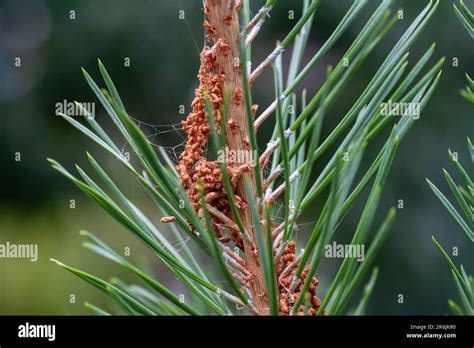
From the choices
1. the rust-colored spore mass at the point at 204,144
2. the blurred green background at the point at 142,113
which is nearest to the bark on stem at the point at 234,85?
the rust-colored spore mass at the point at 204,144

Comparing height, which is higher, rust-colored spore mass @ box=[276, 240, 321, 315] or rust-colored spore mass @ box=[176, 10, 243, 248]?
rust-colored spore mass @ box=[176, 10, 243, 248]

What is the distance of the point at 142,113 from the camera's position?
1990 millimetres

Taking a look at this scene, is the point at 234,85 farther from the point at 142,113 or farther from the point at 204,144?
the point at 142,113

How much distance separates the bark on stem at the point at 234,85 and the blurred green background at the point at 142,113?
52.4 inches

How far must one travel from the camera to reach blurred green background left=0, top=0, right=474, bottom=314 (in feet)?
5.91

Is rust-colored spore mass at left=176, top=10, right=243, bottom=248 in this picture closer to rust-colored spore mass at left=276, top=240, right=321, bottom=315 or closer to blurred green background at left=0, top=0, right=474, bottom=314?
rust-colored spore mass at left=276, top=240, right=321, bottom=315

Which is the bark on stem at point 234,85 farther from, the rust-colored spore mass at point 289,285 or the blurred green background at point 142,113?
the blurred green background at point 142,113

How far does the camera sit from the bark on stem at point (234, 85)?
1.32 feet

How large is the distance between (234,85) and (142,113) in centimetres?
162

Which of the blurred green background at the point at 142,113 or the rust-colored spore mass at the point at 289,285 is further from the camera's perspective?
the blurred green background at the point at 142,113

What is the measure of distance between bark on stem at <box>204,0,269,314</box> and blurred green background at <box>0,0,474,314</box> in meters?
1.33

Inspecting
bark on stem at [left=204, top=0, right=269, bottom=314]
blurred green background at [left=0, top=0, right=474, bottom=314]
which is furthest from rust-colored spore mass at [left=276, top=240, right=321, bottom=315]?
blurred green background at [left=0, top=0, right=474, bottom=314]

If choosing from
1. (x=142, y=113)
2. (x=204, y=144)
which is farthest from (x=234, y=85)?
(x=142, y=113)

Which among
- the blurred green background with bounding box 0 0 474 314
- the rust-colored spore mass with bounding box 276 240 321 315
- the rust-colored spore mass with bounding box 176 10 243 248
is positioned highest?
the blurred green background with bounding box 0 0 474 314
